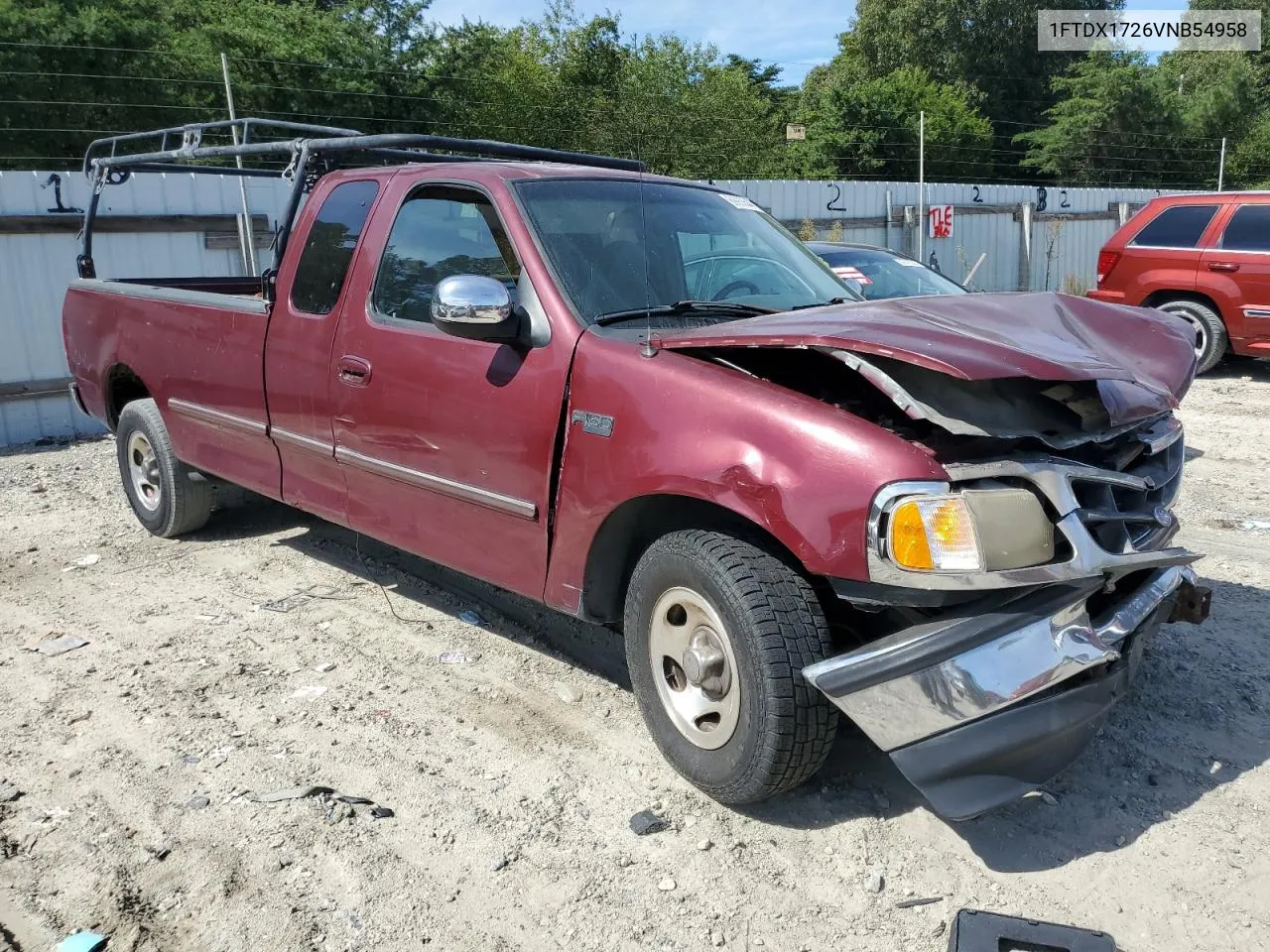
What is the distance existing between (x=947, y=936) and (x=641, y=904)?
0.79 m

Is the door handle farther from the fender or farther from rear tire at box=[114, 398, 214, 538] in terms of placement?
rear tire at box=[114, 398, 214, 538]

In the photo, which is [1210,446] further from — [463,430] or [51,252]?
[51,252]

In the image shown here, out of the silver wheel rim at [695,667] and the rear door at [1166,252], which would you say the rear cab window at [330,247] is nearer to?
the silver wheel rim at [695,667]

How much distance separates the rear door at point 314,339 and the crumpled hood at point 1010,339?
5.78ft

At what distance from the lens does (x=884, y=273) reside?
8.51m

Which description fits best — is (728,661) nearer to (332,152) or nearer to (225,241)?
(332,152)

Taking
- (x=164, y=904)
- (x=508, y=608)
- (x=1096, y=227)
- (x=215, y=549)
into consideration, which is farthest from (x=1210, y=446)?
(x=1096, y=227)

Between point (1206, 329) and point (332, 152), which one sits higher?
point (332, 152)

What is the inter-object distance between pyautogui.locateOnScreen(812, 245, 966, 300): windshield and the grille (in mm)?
4812

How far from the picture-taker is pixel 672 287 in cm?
387

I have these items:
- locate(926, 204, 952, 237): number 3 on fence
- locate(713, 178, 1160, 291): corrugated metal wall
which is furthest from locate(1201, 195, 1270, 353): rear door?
locate(926, 204, 952, 237): number 3 on fence

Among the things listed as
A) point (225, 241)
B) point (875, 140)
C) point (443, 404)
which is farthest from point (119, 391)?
point (875, 140)

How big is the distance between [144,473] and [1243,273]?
10286mm

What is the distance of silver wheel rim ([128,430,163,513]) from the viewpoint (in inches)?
237
